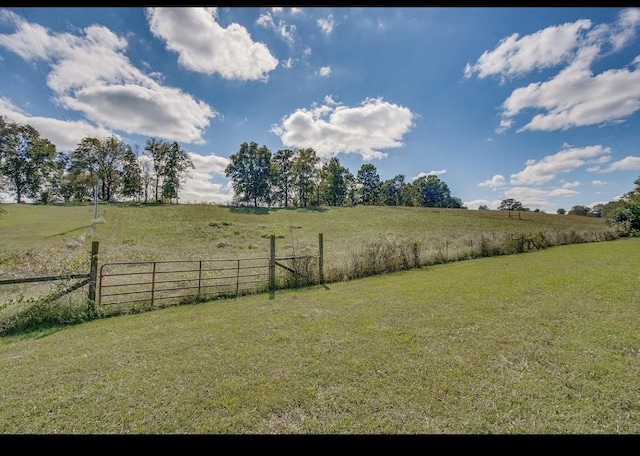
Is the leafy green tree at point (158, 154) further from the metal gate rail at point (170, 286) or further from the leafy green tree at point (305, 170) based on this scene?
the metal gate rail at point (170, 286)

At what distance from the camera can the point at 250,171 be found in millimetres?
52375

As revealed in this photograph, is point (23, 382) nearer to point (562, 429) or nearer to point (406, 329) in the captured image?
point (406, 329)

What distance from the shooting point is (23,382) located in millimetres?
3775

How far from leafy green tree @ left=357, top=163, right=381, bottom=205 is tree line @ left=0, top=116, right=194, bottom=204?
4027 cm

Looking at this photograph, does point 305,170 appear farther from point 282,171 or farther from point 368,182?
point 368,182

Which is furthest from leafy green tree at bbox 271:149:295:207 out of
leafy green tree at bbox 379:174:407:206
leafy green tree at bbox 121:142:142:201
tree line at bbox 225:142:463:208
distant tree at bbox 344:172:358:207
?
leafy green tree at bbox 379:174:407:206

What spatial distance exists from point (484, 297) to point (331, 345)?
541 centimetres

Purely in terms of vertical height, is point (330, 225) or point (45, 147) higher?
point (45, 147)

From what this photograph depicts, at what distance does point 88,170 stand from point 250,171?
24536mm

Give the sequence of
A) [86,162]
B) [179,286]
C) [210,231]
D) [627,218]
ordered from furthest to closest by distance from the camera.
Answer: [86,162] < [627,218] < [210,231] < [179,286]

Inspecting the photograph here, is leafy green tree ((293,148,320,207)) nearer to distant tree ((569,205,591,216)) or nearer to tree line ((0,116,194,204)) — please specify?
tree line ((0,116,194,204))

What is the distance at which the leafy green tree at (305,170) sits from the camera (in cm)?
5306

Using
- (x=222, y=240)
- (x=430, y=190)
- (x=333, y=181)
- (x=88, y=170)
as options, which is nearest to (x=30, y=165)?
(x=88, y=170)
